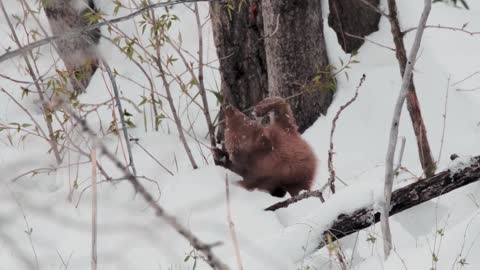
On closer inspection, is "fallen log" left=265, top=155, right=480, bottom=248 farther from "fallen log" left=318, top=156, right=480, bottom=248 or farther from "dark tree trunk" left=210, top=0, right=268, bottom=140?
"dark tree trunk" left=210, top=0, right=268, bottom=140

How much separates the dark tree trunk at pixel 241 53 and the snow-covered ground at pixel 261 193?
37 cm

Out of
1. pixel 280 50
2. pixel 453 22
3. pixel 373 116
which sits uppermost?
pixel 453 22

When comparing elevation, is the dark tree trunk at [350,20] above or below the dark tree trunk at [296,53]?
above

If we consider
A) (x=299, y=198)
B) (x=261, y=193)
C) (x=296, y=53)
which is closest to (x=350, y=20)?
(x=296, y=53)

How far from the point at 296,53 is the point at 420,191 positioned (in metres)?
1.73

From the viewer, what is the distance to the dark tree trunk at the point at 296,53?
427 centimetres

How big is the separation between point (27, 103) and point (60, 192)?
141 cm

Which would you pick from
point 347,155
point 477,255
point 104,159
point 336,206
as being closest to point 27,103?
point 104,159

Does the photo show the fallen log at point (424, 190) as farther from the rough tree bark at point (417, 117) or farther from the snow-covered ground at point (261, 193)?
the rough tree bark at point (417, 117)

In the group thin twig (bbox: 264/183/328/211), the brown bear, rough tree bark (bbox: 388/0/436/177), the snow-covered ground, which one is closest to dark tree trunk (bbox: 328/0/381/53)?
the snow-covered ground

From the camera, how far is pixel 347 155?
429 centimetres

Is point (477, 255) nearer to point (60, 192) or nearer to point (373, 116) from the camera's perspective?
point (373, 116)

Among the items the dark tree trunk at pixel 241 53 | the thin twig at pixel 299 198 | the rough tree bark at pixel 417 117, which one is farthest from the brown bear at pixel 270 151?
the dark tree trunk at pixel 241 53

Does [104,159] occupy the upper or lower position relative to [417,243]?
upper
